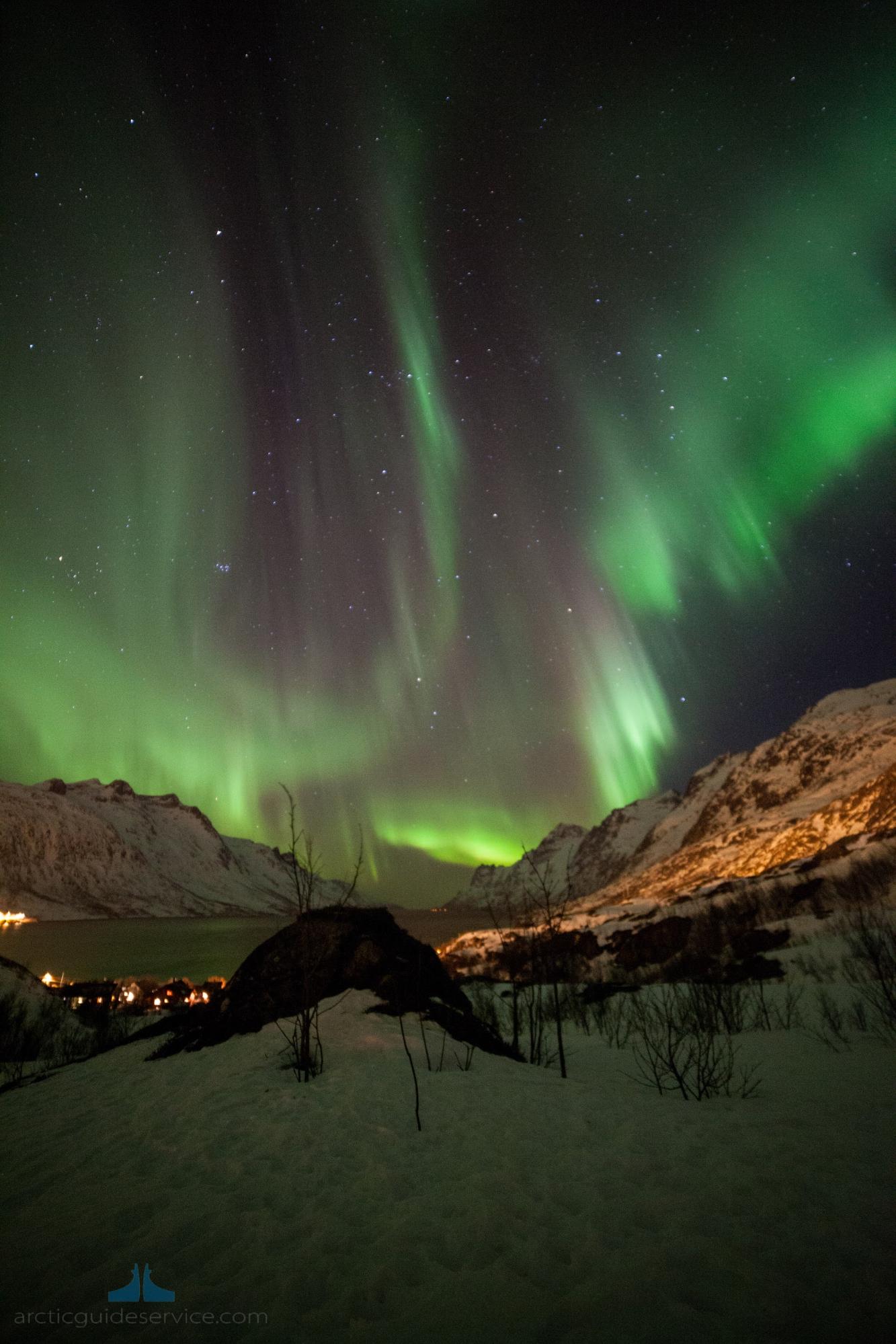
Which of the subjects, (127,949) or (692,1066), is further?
(127,949)

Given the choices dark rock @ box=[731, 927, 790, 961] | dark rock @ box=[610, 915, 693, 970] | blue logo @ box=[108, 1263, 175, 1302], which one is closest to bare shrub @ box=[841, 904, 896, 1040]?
dark rock @ box=[731, 927, 790, 961]

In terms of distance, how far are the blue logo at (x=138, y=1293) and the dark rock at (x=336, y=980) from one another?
698 cm

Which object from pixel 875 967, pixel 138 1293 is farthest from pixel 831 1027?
pixel 138 1293

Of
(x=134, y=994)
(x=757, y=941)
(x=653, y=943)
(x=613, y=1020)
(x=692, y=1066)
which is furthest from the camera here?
(x=653, y=943)

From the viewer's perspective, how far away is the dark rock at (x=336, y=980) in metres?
11.2

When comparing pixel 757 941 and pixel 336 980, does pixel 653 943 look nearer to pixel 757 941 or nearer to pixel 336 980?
pixel 757 941

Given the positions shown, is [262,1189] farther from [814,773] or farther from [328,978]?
[814,773]

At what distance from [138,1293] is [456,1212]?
234cm

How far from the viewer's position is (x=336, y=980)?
12.2 meters

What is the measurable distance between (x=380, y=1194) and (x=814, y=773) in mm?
211379

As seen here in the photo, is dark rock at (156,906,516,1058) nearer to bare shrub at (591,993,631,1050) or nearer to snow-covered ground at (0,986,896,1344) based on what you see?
snow-covered ground at (0,986,896,1344)

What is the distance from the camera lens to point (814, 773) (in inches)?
6949

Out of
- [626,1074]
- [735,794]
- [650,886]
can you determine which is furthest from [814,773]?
[626,1074]

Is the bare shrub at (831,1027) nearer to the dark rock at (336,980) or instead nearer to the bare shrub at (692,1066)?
the bare shrub at (692,1066)
